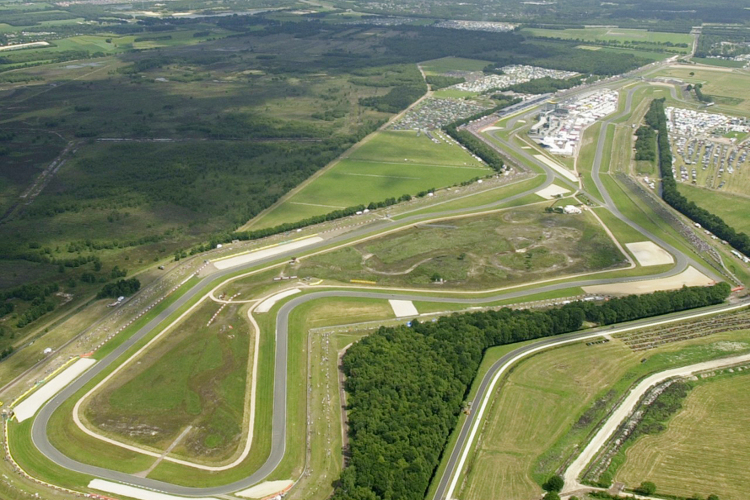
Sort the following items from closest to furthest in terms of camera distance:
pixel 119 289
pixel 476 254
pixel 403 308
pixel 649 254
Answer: pixel 403 308 → pixel 119 289 → pixel 476 254 → pixel 649 254

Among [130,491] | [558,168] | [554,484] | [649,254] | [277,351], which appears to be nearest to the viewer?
[554,484]

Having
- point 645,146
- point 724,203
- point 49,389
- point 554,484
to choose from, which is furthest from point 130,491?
point 645,146

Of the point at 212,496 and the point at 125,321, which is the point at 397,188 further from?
the point at 212,496

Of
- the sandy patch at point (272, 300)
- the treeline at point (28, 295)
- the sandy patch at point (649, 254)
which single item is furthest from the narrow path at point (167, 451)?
the sandy patch at point (649, 254)

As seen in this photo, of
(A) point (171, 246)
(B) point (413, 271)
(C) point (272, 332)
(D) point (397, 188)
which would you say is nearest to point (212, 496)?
(C) point (272, 332)

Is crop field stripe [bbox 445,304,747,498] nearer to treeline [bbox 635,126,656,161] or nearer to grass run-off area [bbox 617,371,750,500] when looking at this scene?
grass run-off area [bbox 617,371,750,500]

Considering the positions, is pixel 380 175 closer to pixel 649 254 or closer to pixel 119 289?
pixel 649 254

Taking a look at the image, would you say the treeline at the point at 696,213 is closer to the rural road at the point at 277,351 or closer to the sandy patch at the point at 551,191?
the rural road at the point at 277,351
